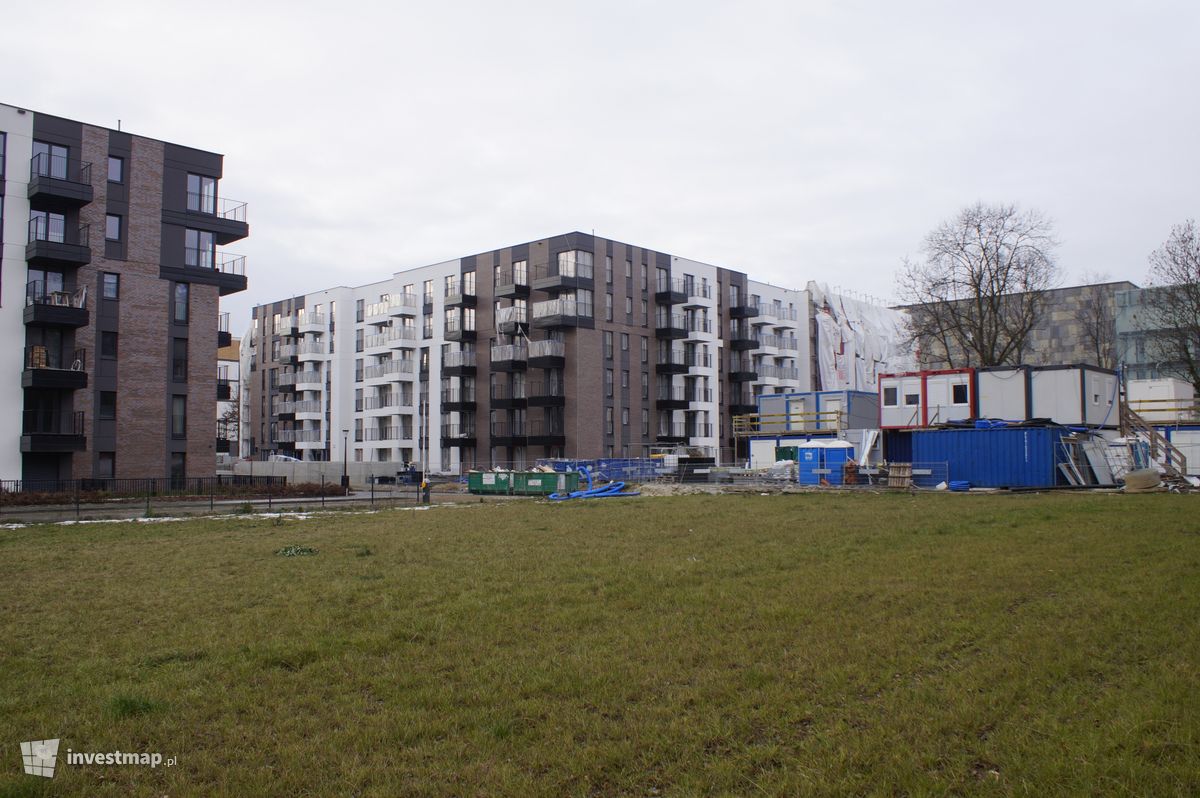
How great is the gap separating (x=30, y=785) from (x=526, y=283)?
62119 mm

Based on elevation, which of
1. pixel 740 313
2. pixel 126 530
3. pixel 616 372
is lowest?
pixel 126 530

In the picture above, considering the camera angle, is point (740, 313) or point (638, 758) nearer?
point (638, 758)

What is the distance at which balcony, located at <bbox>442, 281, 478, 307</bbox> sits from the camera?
70.6m

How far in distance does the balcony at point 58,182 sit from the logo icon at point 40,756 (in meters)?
41.2

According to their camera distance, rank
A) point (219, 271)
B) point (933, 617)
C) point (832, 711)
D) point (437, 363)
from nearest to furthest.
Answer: point (832, 711), point (933, 617), point (219, 271), point (437, 363)

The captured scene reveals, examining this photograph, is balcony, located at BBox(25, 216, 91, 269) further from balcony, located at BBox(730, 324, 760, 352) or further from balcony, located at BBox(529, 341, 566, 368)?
balcony, located at BBox(730, 324, 760, 352)

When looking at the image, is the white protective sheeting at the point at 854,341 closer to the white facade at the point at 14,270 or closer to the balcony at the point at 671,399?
the balcony at the point at 671,399

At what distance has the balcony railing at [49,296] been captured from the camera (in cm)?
3972

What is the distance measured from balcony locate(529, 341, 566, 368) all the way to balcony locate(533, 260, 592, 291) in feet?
14.1

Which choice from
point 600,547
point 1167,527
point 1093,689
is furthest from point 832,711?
point 1167,527

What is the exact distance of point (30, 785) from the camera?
5125 mm

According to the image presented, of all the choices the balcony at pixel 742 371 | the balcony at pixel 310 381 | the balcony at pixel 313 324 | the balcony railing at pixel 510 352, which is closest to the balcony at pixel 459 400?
the balcony railing at pixel 510 352

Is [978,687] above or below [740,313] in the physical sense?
below

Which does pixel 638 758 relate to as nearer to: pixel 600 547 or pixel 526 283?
pixel 600 547
